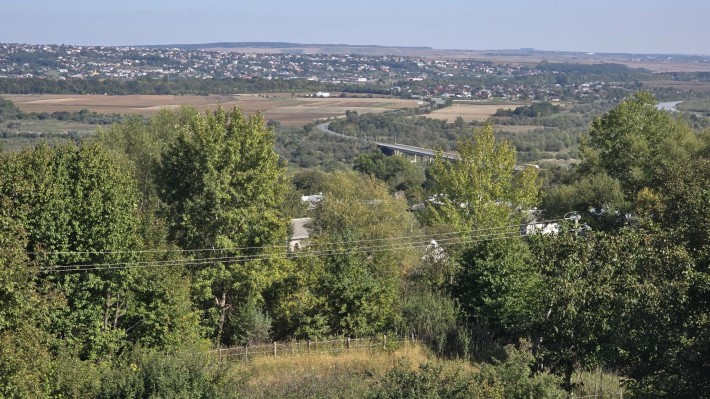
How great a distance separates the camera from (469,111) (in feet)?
303

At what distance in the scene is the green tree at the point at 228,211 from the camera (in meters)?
17.4

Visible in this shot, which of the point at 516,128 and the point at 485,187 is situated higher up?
the point at 485,187

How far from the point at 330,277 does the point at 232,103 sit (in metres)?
57.8

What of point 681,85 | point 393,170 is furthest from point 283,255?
point 681,85

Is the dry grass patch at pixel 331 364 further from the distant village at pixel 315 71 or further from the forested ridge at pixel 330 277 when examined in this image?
the distant village at pixel 315 71

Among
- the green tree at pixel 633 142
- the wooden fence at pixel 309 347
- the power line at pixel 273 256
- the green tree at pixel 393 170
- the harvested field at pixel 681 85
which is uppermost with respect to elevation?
the green tree at pixel 633 142

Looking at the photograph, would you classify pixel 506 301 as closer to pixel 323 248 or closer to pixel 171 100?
pixel 323 248

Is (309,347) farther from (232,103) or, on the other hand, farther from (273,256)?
(232,103)

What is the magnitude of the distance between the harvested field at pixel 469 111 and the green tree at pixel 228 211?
2536 inches

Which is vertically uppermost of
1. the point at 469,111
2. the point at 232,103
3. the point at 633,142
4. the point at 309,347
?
the point at 633,142

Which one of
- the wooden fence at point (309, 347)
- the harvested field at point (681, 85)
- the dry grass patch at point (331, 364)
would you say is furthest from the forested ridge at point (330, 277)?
the harvested field at point (681, 85)

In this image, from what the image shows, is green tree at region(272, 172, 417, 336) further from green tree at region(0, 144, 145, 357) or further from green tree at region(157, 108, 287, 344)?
green tree at region(0, 144, 145, 357)

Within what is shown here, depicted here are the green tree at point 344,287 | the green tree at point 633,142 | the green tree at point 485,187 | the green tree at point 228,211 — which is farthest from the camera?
the green tree at point 633,142

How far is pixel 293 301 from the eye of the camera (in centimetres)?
A: 1777
